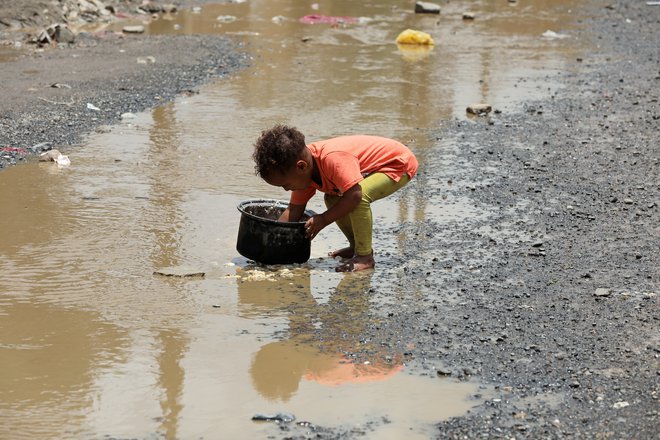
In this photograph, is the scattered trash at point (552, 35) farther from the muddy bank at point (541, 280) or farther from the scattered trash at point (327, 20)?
the muddy bank at point (541, 280)

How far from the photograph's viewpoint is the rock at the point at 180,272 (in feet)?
20.3

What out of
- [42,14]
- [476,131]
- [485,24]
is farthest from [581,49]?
[42,14]

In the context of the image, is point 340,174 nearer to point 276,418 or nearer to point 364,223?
point 364,223

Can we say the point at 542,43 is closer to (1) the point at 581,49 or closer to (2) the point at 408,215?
(1) the point at 581,49

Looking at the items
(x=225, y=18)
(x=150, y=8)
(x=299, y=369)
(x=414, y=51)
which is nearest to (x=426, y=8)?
(x=225, y=18)

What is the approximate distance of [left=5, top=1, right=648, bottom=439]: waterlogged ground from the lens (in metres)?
4.55

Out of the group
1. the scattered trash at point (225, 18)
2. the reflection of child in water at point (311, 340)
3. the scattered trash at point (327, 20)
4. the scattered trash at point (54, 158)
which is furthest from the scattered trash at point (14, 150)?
the scattered trash at point (327, 20)

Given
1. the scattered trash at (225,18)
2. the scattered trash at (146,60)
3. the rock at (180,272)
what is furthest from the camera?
the scattered trash at (225,18)

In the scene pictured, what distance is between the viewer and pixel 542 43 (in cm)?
1714

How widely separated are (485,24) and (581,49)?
3.59m

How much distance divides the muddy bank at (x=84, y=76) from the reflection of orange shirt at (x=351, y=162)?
3445 mm

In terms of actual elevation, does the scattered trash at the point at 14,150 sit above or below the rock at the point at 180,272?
above

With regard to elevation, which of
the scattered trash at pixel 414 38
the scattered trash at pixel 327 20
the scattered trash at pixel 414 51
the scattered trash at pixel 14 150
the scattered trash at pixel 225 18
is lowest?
the scattered trash at pixel 14 150

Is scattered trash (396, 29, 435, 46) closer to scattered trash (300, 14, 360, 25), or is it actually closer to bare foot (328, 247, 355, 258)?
scattered trash (300, 14, 360, 25)
